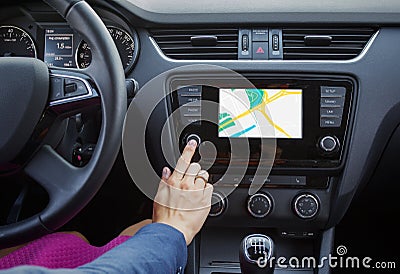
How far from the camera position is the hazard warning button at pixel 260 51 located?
1.40 meters

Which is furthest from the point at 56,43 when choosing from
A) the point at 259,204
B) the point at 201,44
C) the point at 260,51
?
the point at 259,204

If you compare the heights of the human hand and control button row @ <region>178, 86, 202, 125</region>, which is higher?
control button row @ <region>178, 86, 202, 125</region>

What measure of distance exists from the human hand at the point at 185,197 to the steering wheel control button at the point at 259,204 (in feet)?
0.39

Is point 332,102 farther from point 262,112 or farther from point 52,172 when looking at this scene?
point 52,172

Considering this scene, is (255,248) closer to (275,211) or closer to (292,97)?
(275,211)

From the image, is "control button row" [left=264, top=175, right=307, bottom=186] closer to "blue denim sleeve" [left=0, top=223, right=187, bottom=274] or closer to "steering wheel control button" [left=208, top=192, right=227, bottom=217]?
"steering wheel control button" [left=208, top=192, right=227, bottom=217]

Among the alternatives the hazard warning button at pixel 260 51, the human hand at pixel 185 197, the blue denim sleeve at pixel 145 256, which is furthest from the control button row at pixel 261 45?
the blue denim sleeve at pixel 145 256

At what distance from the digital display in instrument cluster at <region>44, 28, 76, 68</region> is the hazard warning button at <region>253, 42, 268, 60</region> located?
0.44 m

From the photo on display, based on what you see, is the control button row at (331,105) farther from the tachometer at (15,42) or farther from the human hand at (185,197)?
the tachometer at (15,42)

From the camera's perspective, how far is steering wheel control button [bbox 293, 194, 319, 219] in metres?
1.45

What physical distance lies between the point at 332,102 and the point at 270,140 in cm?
17

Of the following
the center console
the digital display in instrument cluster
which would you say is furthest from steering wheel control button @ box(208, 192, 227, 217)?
the digital display in instrument cluster

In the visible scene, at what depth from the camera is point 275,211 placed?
147 centimetres

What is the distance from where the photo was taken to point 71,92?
3.49 ft
